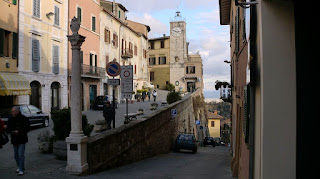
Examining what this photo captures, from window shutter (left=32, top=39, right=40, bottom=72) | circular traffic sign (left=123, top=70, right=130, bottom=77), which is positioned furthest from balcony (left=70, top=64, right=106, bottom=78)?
circular traffic sign (left=123, top=70, right=130, bottom=77)

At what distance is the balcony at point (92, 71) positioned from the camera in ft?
81.4

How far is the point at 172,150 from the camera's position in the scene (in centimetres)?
2109

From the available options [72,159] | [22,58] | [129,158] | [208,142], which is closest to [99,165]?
[72,159]

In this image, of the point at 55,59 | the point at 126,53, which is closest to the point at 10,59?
the point at 55,59

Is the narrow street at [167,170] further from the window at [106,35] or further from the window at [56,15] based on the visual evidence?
the window at [106,35]

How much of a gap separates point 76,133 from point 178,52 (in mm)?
52364

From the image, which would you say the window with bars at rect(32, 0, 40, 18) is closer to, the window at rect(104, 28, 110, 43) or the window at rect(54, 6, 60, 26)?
the window at rect(54, 6, 60, 26)

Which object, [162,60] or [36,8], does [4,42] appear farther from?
[162,60]

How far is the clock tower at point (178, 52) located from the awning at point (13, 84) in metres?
42.8

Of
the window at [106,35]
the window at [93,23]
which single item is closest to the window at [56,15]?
the window at [93,23]

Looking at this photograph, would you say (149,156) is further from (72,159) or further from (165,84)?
(165,84)

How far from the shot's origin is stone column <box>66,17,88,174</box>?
7180mm

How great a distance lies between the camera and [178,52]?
58.7 metres

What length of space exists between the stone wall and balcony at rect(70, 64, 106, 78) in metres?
9.06
